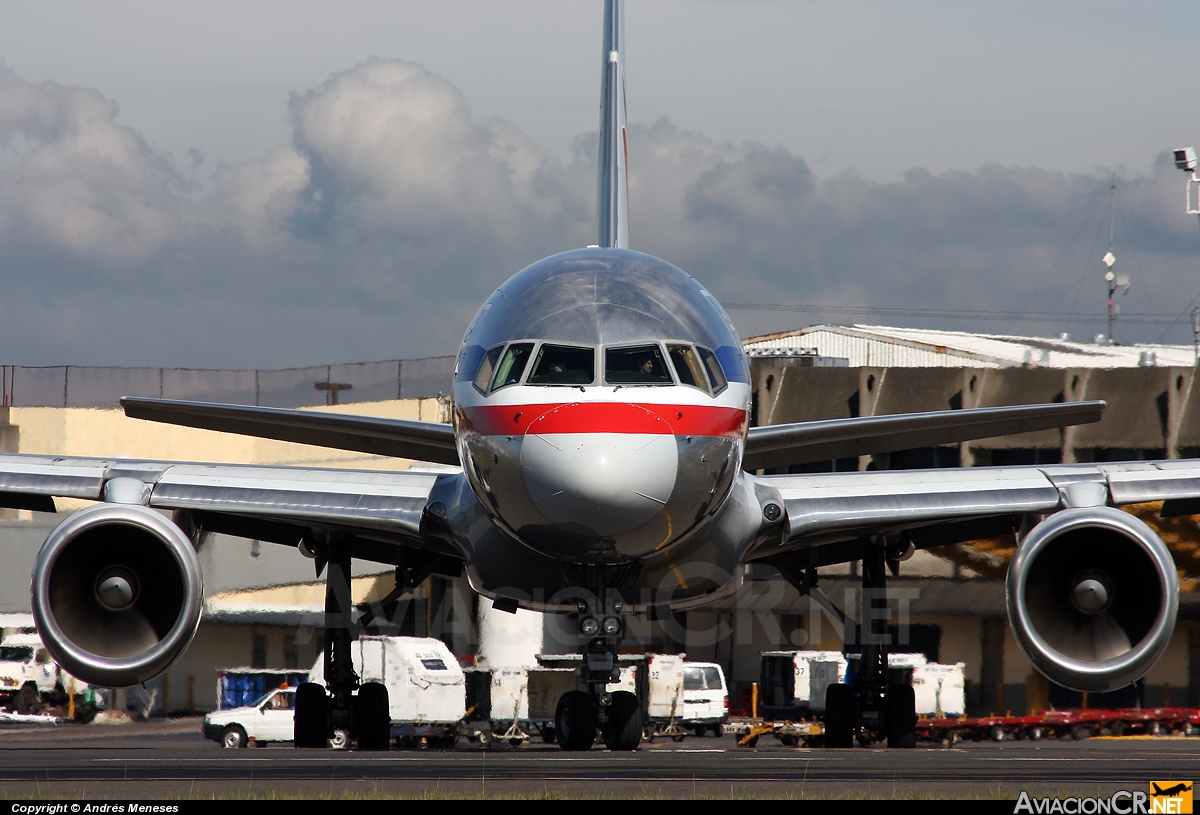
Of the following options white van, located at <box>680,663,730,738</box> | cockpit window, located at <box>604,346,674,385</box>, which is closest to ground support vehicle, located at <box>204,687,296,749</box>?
white van, located at <box>680,663,730,738</box>

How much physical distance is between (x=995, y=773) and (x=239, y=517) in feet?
33.0

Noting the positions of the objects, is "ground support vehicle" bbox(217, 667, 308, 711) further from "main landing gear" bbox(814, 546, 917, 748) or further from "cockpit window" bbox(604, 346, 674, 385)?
"cockpit window" bbox(604, 346, 674, 385)

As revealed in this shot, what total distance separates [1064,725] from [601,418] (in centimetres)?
2672

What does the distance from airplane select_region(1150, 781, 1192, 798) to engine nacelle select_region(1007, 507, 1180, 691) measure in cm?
523

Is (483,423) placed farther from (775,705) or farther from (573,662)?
(775,705)

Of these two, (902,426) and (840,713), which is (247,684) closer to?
(840,713)

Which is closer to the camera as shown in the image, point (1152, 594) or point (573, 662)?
point (1152, 594)

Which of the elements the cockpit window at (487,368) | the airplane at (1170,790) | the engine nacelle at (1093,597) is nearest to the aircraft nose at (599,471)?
the cockpit window at (487,368)

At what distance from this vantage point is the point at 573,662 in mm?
33844

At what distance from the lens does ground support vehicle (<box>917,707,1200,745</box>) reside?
112 ft

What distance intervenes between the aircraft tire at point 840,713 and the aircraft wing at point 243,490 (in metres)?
5.44

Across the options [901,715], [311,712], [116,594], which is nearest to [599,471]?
[116,594]

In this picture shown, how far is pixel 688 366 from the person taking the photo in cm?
1252

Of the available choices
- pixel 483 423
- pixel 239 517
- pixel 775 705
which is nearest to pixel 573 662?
pixel 775 705
